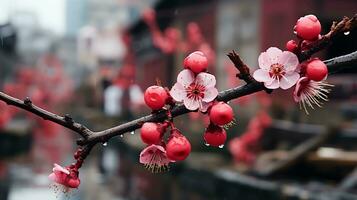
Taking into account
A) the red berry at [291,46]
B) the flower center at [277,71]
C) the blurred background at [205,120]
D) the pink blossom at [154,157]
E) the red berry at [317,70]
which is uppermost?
the blurred background at [205,120]

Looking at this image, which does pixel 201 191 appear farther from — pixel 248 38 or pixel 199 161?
pixel 248 38

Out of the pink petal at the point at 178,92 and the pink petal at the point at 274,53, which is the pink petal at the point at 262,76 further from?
the pink petal at the point at 178,92

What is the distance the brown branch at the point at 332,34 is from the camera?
3.55 feet

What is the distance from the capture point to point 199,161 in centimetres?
1010

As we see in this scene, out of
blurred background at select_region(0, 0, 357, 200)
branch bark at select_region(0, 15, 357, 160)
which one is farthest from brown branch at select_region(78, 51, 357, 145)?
blurred background at select_region(0, 0, 357, 200)

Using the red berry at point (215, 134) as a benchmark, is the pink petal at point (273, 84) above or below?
above

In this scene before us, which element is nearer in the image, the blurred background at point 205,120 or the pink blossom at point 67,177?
the pink blossom at point 67,177

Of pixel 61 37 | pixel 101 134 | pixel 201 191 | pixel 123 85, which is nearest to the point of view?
pixel 101 134

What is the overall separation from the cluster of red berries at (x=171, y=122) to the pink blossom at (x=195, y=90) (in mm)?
12

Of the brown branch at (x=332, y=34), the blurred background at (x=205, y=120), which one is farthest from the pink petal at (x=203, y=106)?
the blurred background at (x=205, y=120)

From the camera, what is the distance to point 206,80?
44.1 inches

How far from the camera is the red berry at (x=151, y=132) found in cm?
108

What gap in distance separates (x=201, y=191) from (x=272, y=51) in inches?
305

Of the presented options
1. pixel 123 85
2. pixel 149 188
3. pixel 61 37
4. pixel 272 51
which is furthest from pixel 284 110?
pixel 61 37
